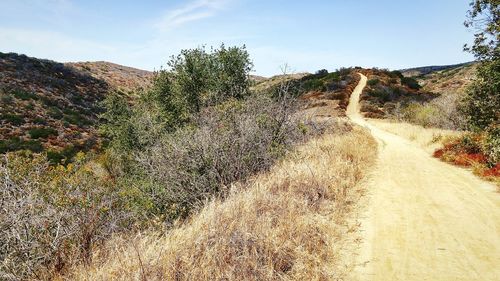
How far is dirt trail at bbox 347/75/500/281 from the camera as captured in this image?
16.6ft

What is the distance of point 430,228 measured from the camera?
6613 millimetres

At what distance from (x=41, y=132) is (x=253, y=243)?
42.5m

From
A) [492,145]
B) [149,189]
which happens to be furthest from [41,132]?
[492,145]

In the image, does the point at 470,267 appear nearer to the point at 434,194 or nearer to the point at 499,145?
the point at 434,194

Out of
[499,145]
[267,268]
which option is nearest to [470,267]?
[267,268]

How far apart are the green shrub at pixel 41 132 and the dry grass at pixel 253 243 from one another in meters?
38.9

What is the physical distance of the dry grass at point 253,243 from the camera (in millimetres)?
4648

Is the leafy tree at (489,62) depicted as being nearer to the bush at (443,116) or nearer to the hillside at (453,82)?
the bush at (443,116)

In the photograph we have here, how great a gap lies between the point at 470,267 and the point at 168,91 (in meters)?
28.8

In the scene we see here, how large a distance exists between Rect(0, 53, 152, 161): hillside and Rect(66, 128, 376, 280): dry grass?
1329 inches

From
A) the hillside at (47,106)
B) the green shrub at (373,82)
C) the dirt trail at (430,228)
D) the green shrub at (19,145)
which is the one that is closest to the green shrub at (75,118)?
the hillside at (47,106)

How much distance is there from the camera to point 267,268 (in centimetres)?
482

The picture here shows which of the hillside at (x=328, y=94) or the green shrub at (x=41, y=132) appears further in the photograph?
the hillside at (x=328, y=94)

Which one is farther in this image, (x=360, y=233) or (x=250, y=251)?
(x=360, y=233)
